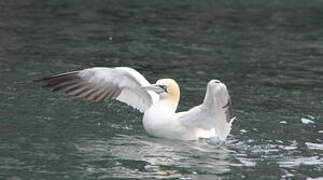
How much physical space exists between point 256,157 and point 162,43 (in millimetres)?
9782

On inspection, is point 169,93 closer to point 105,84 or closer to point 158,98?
point 158,98

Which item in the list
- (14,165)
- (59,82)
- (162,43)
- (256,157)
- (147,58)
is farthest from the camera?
(162,43)

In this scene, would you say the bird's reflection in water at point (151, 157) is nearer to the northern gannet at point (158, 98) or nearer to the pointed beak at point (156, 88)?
the northern gannet at point (158, 98)

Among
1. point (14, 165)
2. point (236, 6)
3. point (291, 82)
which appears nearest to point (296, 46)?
point (291, 82)

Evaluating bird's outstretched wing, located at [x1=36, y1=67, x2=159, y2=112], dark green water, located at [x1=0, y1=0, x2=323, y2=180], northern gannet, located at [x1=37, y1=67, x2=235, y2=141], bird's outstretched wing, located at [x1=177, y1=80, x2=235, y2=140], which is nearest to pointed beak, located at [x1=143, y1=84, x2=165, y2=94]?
northern gannet, located at [x1=37, y1=67, x2=235, y2=141]

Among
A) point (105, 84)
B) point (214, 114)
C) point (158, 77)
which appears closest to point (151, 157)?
point (214, 114)

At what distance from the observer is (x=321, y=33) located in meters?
22.9

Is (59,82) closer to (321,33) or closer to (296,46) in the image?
(296,46)

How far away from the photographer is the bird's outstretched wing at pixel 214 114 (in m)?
10.2

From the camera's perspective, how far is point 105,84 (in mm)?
12141

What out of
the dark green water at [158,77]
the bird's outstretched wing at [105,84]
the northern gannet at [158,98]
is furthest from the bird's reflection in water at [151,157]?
the bird's outstretched wing at [105,84]

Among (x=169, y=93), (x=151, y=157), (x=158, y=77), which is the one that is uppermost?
(x=169, y=93)

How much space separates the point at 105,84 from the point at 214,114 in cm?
206

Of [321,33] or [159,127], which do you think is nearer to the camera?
[159,127]
